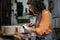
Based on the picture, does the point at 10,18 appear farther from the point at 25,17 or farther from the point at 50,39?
the point at 50,39

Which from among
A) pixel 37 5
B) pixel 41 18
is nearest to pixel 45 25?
pixel 41 18

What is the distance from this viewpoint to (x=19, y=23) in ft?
3.68

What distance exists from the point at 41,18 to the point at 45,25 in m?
0.07

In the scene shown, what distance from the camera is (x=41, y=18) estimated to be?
1090 millimetres

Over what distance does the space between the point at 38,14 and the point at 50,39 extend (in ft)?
0.72

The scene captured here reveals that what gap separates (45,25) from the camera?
1.06 meters

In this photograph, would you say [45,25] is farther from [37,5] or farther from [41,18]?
[37,5]

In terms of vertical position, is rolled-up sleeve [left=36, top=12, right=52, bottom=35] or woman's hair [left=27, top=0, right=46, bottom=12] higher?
woman's hair [left=27, top=0, right=46, bottom=12]

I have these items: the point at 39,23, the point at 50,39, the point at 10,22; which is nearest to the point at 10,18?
the point at 10,22

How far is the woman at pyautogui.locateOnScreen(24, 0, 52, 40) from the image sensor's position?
1.06 meters

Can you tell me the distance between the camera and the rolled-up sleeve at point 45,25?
106 cm

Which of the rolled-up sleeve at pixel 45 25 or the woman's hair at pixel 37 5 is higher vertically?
the woman's hair at pixel 37 5

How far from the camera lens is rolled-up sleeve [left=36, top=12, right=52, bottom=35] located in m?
A: 1.06

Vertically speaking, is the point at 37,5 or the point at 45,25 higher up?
the point at 37,5
